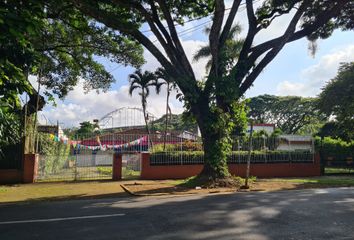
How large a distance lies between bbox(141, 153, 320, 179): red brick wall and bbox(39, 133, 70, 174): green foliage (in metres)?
4.91

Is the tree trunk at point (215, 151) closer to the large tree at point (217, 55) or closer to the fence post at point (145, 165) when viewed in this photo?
the large tree at point (217, 55)

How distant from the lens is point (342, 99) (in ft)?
96.9

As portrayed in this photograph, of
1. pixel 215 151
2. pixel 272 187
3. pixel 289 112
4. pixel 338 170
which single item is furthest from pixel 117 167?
pixel 289 112

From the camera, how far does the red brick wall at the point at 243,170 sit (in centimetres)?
1962

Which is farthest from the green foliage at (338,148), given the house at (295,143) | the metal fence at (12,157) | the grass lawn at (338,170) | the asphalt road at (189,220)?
the metal fence at (12,157)

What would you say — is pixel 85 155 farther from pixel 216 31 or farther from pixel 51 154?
pixel 216 31

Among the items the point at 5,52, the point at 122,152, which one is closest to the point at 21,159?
the point at 122,152

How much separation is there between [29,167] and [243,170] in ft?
37.3

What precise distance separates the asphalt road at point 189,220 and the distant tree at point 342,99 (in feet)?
67.5

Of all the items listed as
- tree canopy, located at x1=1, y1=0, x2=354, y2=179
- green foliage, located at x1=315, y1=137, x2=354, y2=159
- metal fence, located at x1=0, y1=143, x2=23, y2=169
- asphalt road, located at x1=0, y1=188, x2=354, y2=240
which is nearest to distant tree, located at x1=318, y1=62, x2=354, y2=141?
green foliage, located at x1=315, y1=137, x2=354, y2=159

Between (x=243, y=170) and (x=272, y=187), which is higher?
(x=243, y=170)

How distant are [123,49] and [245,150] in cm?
887

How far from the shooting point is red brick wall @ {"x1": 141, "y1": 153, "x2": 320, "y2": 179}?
19625 millimetres

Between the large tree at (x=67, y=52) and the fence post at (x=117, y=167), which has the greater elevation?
the large tree at (x=67, y=52)
